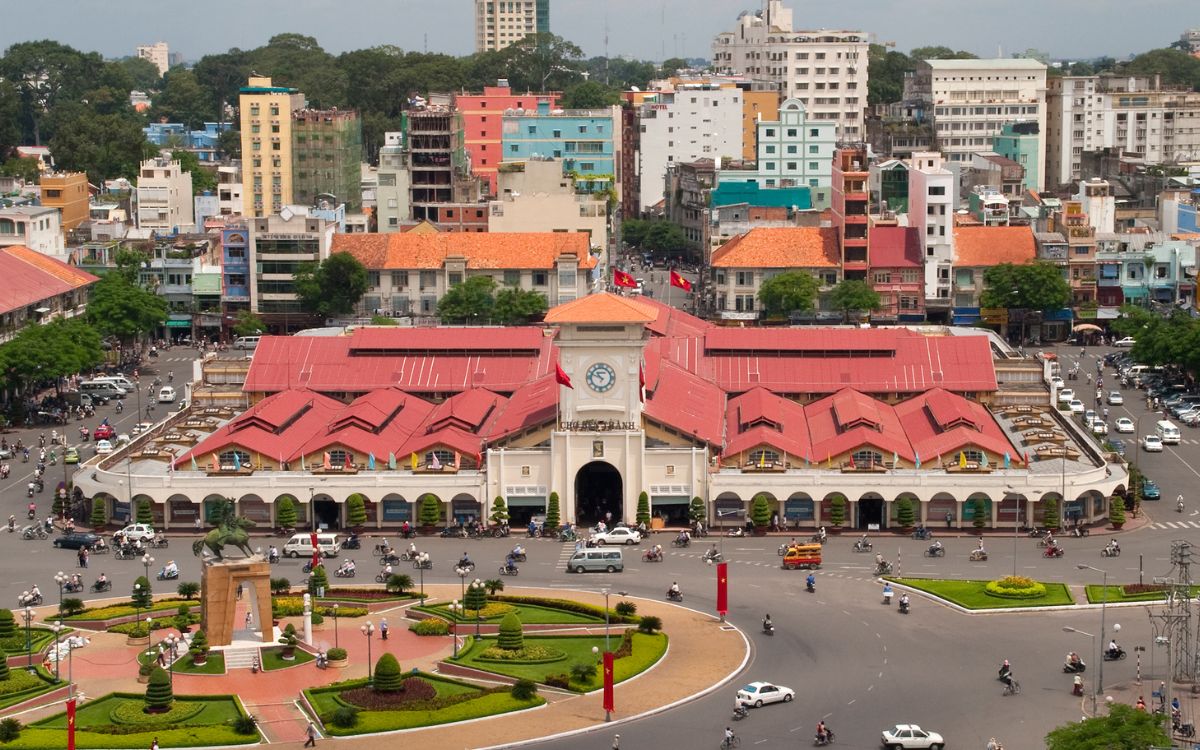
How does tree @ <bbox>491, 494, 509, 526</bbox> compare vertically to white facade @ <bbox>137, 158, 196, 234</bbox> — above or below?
below

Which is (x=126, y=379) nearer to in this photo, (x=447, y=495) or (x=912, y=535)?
(x=447, y=495)

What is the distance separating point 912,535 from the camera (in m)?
106

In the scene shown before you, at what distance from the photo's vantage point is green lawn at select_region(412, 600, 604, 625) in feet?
292

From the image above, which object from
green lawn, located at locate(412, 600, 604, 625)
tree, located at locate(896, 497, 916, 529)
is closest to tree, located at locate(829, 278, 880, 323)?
tree, located at locate(896, 497, 916, 529)

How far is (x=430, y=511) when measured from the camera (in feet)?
352

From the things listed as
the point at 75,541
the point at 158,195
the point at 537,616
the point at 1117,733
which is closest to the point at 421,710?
the point at 537,616

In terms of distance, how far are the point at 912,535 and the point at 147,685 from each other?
1646 inches

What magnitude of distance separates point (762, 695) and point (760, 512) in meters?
28.6

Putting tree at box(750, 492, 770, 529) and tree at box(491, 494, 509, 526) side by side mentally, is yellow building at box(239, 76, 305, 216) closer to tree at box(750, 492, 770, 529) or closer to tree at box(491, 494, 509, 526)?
tree at box(491, 494, 509, 526)

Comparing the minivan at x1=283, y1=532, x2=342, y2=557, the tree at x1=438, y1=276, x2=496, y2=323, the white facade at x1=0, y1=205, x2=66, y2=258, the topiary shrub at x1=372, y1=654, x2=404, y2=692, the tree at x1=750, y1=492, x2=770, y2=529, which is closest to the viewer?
the topiary shrub at x1=372, y1=654, x2=404, y2=692

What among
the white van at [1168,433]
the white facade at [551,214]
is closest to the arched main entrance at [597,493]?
the white van at [1168,433]

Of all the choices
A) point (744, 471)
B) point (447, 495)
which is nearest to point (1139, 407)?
point (744, 471)

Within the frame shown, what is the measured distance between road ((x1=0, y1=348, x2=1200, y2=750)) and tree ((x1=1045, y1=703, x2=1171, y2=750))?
4781 mm

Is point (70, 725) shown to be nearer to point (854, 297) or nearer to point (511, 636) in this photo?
point (511, 636)
